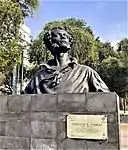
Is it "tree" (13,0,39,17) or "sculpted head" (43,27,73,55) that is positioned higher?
"tree" (13,0,39,17)

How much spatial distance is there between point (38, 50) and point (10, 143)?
65.0 feet

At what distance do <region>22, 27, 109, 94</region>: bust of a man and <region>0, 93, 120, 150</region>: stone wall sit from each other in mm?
275

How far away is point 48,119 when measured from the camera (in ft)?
14.8

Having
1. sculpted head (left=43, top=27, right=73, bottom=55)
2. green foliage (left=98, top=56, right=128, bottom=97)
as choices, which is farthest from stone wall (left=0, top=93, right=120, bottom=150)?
green foliage (left=98, top=56, right=128, bottom=97)

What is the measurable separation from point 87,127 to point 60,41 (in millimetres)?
1588

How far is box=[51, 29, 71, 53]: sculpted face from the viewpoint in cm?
512

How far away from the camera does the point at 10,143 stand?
467 cm

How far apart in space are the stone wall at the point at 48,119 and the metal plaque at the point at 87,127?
6 cm

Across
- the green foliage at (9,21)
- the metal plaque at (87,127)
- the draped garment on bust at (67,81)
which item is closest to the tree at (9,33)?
the green foliage at (9,21)

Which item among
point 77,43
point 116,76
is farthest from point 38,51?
point 116,76

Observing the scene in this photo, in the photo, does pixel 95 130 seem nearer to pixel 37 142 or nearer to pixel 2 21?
pixel 37 142

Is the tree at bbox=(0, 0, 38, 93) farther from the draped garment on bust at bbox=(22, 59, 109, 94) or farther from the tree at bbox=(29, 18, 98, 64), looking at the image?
the draped garment on bust at bbox=(22, 59, 109, 94)

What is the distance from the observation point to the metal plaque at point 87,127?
4.25 metres

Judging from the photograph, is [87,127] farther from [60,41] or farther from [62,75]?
[60,41]
